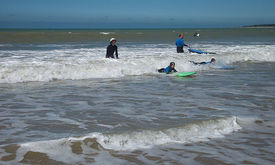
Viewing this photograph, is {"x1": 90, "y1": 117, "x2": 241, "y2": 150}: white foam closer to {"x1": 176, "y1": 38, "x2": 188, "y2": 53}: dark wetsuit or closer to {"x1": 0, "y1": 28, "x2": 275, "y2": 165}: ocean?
{"x1": 0, "y1": 28, "x2": 275, "y2": 165}: ocean

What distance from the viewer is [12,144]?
512 cm

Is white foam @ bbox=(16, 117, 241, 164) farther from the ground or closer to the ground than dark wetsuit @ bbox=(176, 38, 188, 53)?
closer to the ground

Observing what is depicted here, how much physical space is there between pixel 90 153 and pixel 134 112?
2474 millimetres

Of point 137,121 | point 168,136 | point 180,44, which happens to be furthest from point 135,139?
point 180,44

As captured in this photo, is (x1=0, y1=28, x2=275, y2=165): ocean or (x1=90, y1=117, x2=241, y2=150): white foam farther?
(x1=90, y1=117, x2=241, y2=150): white foam

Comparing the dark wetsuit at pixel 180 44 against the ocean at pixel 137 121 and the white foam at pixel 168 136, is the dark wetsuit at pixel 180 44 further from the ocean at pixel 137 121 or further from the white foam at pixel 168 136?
the white foam at pixel 168 136

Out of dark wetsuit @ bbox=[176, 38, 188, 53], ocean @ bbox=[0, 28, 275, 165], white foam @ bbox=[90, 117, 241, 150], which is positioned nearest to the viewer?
ocean @ bbox=[0, 28, 275, 165]

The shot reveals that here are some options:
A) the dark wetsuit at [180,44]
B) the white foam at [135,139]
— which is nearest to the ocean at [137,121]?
the white foam at [135,139]

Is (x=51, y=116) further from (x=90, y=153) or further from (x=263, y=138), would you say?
(x=263, y=138)

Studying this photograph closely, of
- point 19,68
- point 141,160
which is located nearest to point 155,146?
point 141,160

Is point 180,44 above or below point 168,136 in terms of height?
above

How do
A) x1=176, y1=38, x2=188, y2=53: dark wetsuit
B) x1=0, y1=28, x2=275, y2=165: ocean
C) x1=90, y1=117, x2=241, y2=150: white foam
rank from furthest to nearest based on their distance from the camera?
x1=176, y1=38, x2=188, y2=53: dark wetsuit
x1=90, y1=117, x2=241, y2=150: white foam
x1=0, y1=28, x2=275, y2=165: ocean

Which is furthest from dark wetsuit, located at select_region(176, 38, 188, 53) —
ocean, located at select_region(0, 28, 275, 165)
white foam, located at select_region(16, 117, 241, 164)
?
white foam, located at select_region(16, 117, 241, 164)

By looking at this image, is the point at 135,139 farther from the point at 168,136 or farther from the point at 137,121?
the point at 137,121
